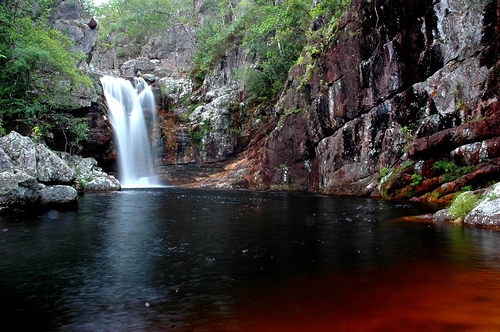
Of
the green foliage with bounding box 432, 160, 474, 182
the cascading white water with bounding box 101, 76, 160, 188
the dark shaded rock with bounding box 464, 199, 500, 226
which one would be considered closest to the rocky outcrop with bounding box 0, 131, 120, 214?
the dark shaded rock with bounding box 464, 199, 500, 226

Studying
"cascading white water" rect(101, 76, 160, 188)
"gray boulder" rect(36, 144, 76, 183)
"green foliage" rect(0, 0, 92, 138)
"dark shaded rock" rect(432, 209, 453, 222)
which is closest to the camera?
"dark shaded rock" rect(432, 209, 453, 222)

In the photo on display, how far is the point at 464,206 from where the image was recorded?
9.83 m

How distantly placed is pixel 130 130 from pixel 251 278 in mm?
35781

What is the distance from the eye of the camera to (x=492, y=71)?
15133mm

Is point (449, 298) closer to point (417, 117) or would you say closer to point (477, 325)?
point (477, 325)

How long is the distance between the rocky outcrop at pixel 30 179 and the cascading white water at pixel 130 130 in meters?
19.6

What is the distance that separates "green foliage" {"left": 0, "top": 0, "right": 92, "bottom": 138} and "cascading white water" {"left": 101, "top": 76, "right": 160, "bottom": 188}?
8335mm

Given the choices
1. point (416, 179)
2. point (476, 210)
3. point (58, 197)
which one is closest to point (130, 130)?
point (58, 197)

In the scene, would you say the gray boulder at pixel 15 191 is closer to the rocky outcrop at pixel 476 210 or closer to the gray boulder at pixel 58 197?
the gray boulder at pixel 58 197

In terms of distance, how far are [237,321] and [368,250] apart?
13.4 feet

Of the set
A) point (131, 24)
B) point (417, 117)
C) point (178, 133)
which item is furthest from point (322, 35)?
point (131, 24)

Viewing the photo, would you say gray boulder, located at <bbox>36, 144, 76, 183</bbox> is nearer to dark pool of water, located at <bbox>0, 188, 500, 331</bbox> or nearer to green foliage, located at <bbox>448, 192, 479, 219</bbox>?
dark pool of water, located at <bbox>0, 188, 500, 331</bbox>

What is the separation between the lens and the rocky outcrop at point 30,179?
11.6 m

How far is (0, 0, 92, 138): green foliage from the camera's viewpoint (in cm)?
2245
